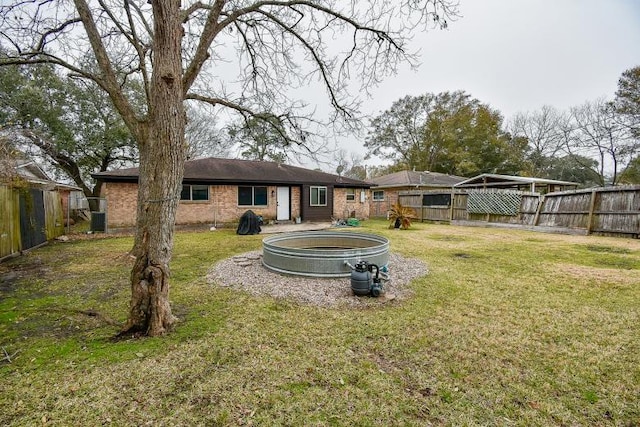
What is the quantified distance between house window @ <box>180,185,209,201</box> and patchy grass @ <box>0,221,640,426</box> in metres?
7.89

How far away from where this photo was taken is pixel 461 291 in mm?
4609

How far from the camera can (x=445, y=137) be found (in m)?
27.3

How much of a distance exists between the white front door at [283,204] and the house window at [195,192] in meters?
3.49

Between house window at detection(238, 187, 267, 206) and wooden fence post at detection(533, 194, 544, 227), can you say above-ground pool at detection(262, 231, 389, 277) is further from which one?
wooden fence post at detection(533, 194, 544, 227)

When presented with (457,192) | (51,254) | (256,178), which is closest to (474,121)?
(457,192)

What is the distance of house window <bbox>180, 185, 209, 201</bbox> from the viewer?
12586 millimetres

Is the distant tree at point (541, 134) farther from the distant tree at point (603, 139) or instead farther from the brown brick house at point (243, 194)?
the brown brick house at point (243, 194)

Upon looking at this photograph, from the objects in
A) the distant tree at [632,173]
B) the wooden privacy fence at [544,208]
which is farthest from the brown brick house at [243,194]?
the distant tree at [632,173]

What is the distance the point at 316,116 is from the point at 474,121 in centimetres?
2566

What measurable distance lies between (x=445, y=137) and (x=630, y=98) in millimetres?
12187

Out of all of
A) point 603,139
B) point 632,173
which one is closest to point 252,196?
point 632,173

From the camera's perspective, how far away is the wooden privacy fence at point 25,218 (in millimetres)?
6379

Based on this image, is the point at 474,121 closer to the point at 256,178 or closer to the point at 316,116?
the point at 256,178

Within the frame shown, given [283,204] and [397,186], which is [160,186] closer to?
[283,204]
